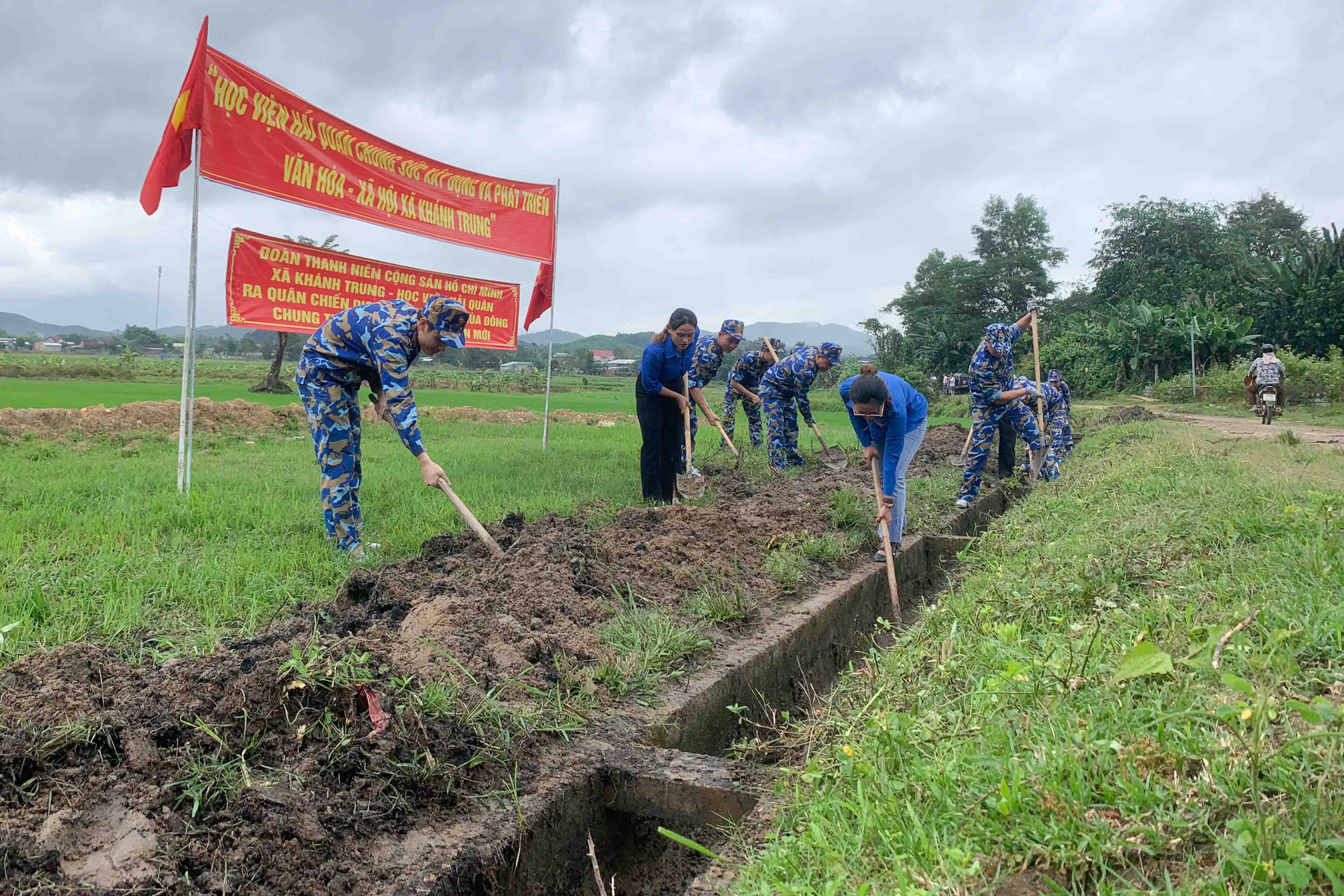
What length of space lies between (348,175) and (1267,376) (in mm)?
15070

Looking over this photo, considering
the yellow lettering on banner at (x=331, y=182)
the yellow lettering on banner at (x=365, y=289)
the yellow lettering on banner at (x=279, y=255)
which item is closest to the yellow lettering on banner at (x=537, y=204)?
the yellow lettering on banner at (x=365, y=289)

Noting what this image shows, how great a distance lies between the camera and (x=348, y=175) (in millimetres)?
7125

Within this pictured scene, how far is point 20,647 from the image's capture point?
2900mm

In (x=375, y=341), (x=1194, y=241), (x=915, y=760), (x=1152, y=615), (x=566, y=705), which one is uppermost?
(x=1194, y=241)

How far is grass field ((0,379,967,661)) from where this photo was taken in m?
3.36

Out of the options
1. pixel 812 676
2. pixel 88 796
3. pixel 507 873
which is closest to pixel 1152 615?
pixel 812 676

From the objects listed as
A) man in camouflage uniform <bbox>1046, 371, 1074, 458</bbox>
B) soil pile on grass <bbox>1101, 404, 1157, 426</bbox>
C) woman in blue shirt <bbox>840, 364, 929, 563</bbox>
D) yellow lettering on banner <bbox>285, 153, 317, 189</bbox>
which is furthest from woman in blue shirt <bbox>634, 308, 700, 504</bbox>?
soil pile on grass <bbox>1101, 404, 1157, 426</bbox>

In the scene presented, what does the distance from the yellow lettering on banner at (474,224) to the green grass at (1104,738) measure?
22.1 ft

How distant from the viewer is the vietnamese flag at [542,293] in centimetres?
959

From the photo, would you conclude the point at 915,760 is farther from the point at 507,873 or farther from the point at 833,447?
the point at 833,447

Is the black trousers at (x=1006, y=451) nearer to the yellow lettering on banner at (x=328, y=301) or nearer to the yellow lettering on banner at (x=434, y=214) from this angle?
the yellow lettering on banner at (x=434, y=214)

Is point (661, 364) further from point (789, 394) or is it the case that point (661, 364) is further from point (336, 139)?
point (336, 139)

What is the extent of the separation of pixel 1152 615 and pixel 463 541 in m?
3.46

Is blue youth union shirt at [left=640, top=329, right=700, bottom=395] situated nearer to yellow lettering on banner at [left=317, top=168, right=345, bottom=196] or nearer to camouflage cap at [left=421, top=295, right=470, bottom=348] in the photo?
camouflage cap at [left=421, top=295, right=470, bottom=348]
